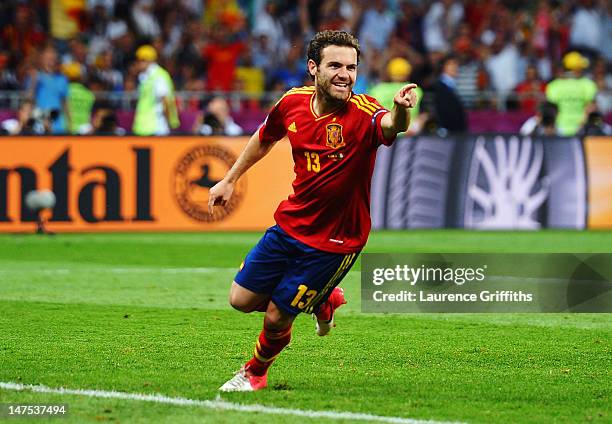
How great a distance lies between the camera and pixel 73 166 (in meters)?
17.5

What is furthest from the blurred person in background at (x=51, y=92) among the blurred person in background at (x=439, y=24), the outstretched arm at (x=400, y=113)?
the outstretched arm at (x=400, y=113)

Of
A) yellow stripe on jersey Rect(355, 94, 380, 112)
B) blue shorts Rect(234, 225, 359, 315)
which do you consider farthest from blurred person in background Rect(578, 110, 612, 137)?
blue shorts Rect(234, 225, 359, 315)

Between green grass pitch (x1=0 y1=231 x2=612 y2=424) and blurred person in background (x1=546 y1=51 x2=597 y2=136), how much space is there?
Answer: 8.42 m

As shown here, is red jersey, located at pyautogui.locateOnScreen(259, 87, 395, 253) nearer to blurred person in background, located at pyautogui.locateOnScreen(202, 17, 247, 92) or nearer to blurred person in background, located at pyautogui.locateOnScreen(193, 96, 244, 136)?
blurred person in background, located at pyautogui.locateOnScreen(193, 96, 244, 136)

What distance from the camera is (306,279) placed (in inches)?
281

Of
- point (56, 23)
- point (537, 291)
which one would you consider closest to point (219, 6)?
point (56, 23)

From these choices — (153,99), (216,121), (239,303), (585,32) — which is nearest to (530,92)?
(585,32)

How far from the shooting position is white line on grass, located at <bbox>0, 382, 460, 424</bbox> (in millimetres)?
6402

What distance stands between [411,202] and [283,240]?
36.3 ft

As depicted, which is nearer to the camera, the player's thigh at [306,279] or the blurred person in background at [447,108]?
the player's thigh at [306,279]

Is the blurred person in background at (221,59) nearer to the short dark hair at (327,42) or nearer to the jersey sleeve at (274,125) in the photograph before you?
the jersey sleeve at (274,125)

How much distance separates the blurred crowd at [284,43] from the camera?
2362 centimetres

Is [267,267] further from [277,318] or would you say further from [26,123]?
[26,123]

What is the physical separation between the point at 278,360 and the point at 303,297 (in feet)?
4.38
